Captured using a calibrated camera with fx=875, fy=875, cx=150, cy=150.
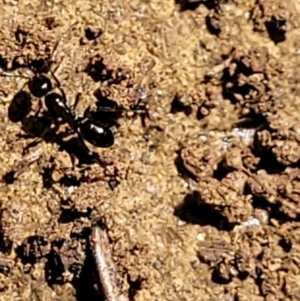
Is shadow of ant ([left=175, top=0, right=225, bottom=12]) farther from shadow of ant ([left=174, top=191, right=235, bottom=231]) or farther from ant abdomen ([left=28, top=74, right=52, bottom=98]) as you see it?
shadow of ant ([left=174, top=191, right=235, bottom=231])

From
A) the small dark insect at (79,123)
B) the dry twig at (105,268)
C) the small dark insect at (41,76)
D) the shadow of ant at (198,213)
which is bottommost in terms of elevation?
the dry twig at (105,268)

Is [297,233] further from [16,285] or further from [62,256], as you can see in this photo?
[16,285]

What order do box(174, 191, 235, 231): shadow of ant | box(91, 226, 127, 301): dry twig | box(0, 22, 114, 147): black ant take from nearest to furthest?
box(91, 226, 127, 301): dry twig, box(174, 191, 235, 231): shadow of ant, box(0, 22, 114, 147): black ant

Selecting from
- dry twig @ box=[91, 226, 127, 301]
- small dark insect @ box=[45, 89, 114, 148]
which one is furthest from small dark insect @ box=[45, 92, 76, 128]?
dry twig @ box=[91, 226, 127, 301]

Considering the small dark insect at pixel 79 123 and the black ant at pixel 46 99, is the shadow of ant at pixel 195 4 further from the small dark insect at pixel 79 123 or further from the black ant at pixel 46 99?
the small dark insect at pixel 79 123

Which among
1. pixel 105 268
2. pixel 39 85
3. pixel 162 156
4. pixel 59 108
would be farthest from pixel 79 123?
pixel 105 268

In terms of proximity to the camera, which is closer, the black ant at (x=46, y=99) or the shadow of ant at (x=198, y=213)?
the shadow of ant at (x=198, y=213)

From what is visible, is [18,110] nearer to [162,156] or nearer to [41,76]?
[41,76]

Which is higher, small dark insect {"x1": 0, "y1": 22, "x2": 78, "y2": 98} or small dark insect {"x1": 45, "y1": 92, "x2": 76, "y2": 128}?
small dark insect {"x1": 0, "y1": 22, "x2": 78, "y2": 98}

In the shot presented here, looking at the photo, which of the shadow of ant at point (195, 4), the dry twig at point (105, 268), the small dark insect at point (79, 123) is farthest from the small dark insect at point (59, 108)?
the shadow of ant at point (195, 4)

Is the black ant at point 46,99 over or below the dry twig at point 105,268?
over
